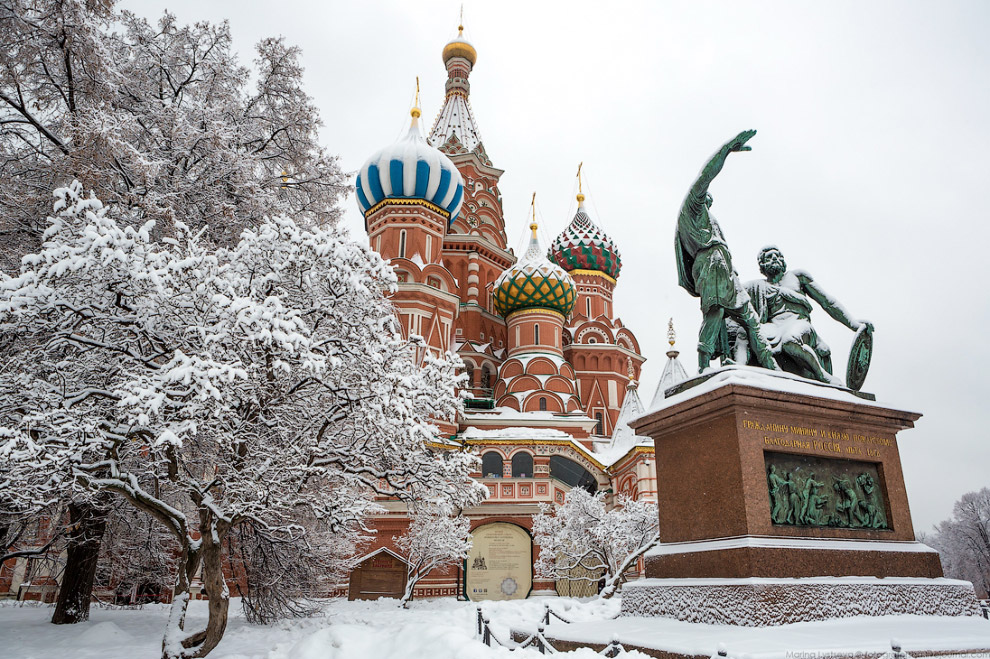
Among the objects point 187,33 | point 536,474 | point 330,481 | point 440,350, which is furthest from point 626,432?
point 187,33

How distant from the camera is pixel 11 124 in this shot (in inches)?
409

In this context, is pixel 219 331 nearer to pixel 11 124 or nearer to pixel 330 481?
pixel 330 481

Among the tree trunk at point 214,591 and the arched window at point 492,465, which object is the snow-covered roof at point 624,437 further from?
the tree trunk at point 214,591

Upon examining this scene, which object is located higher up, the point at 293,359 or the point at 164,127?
the point at 164,127

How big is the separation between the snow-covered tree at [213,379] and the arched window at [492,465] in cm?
1549

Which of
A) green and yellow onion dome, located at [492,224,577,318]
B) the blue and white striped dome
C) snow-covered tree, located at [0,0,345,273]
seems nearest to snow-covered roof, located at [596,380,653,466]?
green and yellow onion dome, located at [492,224,577,318]

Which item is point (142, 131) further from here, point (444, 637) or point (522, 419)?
point (522, 419)

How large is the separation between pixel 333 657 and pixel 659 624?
3150mm

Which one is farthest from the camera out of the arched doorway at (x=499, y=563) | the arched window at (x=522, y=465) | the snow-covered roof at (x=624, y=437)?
the snow-covered roof at (x=624, y=437)

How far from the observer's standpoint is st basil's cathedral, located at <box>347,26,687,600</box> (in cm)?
2308

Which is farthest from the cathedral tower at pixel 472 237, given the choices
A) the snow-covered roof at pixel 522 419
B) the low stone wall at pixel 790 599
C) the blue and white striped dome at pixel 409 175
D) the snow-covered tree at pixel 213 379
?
the low stone wall at pixel 790 599

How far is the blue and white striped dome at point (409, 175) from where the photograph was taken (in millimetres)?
28906

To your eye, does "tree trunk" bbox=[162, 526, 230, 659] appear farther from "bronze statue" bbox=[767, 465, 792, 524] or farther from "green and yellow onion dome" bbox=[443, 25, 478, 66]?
"green and yellow onion dome" bbox=[443, 25, 478, 66]

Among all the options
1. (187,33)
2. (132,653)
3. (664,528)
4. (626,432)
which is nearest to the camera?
(664,528)
